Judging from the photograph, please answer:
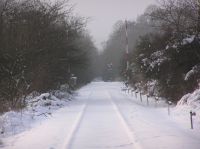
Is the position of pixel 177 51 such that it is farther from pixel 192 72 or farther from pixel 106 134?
pixel 106 134

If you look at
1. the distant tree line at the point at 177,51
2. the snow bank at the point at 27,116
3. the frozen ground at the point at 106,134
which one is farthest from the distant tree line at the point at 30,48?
the distant tree line at the point at 177,51

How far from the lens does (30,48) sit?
26.7 metres

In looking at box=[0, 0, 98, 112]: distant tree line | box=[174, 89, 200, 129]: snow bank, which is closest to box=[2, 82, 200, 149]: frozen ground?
box=[174, 89, 200, 129]: snow bank

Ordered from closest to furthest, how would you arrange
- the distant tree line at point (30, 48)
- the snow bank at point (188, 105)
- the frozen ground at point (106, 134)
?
the frozen ground at point (106, 134)
the snow bank at point (188, 105)
the distant tree line at point (30, 48)

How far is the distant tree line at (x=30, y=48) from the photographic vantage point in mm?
22938

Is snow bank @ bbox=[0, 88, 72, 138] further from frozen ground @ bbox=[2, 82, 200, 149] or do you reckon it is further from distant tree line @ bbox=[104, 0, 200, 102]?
distant tree line @ bbox=[104, 0, 200, 102]

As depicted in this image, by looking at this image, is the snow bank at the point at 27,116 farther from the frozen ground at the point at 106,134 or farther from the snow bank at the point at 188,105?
the snow bank at the point at 188,105

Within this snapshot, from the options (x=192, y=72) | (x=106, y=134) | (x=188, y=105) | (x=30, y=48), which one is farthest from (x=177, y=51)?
(x=106, y=134)

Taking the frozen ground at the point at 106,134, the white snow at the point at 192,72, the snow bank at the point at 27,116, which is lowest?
the frozen ground at the point at 106,134

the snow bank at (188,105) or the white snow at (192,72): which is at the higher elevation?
the white snow at (192,72)

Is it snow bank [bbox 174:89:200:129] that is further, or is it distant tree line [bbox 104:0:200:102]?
distant tree line [bbox 104:0:200:102]

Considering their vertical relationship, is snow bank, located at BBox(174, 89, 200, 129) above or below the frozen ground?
above

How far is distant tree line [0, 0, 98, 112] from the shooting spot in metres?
22.9

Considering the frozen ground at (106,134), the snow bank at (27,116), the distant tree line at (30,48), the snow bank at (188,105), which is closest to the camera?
the frozen ground at (106,134)
